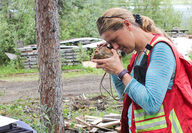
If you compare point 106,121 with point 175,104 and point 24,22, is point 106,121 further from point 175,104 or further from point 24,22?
point 24,22

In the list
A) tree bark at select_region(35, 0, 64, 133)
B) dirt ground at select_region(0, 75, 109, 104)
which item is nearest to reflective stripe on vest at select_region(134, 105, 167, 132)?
tree bark at select_region(35, 0, 64, 133)

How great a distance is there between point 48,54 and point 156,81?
8.23 ft

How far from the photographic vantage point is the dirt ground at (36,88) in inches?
338

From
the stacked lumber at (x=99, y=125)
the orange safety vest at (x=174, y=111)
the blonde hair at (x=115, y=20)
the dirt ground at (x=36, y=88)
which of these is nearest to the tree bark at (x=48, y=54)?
the stacked lumber at (x=99, y=125)

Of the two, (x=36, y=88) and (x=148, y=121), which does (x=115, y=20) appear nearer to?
(x=148, y=121)

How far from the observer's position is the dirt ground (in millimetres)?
8598

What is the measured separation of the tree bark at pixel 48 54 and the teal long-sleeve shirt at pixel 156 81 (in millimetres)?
2370

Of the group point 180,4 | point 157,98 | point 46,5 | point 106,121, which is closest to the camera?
point 157,98

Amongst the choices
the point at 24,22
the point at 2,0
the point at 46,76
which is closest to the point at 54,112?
the point at 46,76

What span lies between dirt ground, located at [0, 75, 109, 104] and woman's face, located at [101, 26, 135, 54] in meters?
6.49

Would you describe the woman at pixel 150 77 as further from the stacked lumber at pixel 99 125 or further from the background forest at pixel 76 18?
the background forest at pixel 76 18

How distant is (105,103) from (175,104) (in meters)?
5.24

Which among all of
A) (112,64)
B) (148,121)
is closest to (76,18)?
(112,64)

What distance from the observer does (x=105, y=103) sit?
6879 mm
